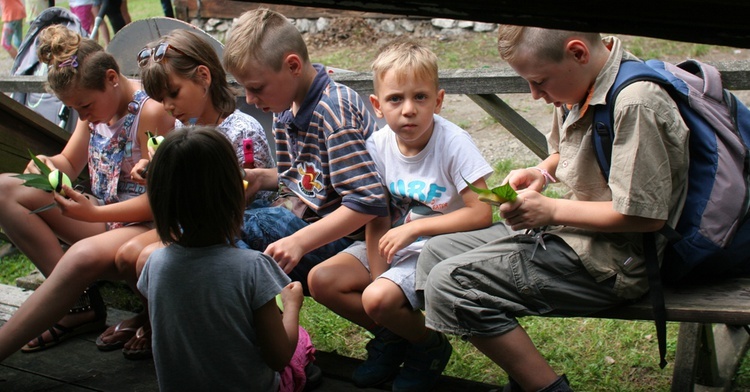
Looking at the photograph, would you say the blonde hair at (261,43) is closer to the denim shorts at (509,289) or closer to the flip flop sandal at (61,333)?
the denim shorts at (509,289)

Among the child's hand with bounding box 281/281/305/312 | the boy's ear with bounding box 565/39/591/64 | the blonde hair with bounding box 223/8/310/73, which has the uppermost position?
the boy's ear with bounding box 565/39/591/64

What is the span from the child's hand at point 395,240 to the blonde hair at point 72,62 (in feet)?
4.70

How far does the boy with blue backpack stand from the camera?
2.36m

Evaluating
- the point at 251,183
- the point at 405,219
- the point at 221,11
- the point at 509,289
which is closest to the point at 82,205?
the point at 251,183

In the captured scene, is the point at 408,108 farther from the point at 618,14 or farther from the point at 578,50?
the point at 618,14

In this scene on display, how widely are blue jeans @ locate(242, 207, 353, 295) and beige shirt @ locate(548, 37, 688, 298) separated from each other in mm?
946

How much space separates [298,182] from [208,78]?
609 millimetres

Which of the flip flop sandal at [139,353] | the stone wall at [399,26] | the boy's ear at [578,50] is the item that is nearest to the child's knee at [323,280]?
the flip flop sandal at [139,353]

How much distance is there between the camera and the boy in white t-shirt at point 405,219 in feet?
Answer: 9.28

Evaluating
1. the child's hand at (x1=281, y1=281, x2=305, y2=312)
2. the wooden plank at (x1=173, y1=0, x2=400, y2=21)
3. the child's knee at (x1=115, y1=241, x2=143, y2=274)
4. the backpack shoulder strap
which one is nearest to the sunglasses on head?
the child's knee at (x1=115, y1=241, x2=143, y2=274)

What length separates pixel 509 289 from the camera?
2605 mm

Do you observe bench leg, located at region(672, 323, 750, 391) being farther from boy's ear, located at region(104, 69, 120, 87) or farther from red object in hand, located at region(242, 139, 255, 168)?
boy's ear, located at region(104, 69, 120, 87)

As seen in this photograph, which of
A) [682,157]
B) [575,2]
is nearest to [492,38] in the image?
[682,157]

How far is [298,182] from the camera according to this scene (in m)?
3.21
